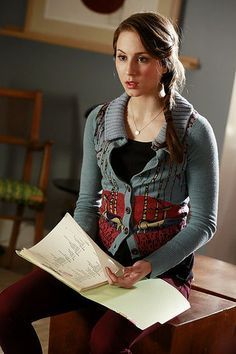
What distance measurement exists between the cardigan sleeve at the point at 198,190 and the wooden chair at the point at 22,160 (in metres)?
1.63

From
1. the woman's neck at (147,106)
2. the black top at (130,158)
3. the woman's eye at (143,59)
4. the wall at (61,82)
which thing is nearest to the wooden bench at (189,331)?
the black top at (130,158)

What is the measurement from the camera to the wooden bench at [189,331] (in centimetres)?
164

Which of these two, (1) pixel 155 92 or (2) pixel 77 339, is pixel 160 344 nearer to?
(2) pixel 77 339

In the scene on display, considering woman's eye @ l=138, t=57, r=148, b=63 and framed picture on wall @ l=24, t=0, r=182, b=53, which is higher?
framed picture on wall @ l=24, t=0, r=182, b=53

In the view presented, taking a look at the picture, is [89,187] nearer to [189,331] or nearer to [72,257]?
[72,257]

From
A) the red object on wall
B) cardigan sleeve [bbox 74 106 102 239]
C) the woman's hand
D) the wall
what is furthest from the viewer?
the wall

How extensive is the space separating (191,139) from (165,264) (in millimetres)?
307

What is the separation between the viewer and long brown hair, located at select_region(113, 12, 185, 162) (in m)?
1.60

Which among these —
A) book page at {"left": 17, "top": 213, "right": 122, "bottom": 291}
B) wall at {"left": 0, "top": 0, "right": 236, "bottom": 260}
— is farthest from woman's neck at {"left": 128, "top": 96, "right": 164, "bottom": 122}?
wall at {"left": 0, "top": 0, "right": 236, "bottom": 260}

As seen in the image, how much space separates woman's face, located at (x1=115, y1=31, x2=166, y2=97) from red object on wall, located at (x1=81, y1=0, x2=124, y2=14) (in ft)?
6.14

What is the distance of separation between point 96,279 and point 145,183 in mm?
270

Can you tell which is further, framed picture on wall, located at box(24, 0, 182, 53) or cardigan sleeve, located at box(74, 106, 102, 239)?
framed picture on wall, located at box(24, 0, 182, 53)

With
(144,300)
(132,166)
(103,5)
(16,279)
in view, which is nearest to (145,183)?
(132,166)

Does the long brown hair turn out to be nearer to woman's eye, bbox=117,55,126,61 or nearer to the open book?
woman's eye, bbox=117,55,126,61
